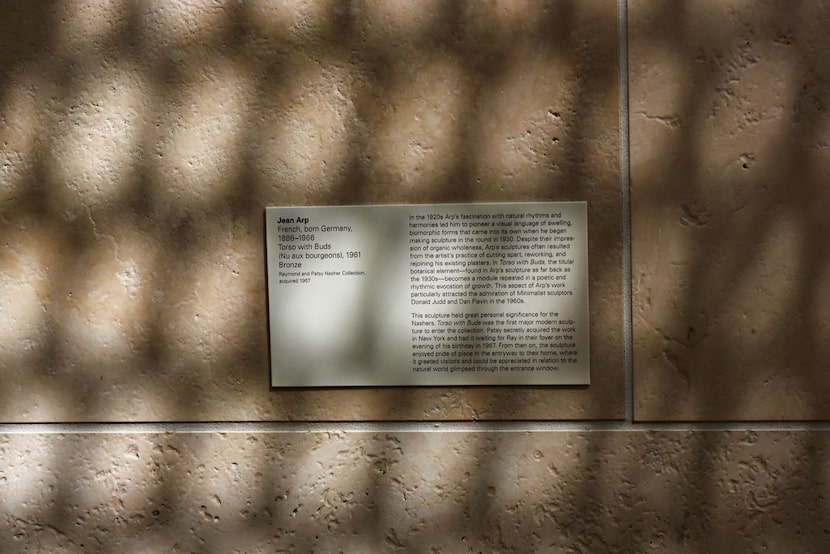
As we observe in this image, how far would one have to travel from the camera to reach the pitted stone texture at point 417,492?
1474 mm

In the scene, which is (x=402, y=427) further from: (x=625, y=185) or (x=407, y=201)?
(x=625, y=185)

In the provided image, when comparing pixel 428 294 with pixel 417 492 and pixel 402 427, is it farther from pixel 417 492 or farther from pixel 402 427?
pixel 417 492

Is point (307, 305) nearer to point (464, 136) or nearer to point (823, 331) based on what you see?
point (464, 136)

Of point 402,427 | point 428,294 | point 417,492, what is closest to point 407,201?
point 428,294

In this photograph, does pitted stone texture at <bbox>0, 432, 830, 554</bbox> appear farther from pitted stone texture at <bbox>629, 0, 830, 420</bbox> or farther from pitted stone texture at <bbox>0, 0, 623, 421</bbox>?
pitted stone texture at <bbox>629, 0, 830, 420</bbox>

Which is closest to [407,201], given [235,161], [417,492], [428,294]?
[428,294]

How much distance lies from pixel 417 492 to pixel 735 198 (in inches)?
45.3

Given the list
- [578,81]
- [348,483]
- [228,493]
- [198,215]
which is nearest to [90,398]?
[228,493]

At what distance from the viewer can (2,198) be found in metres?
1.53

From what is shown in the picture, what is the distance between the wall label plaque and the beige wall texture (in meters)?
0.05

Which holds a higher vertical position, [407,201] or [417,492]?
[407,201]

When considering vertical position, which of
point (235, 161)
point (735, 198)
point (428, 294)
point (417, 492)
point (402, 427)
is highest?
point (235, 161)

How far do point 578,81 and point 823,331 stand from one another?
922 millimetres

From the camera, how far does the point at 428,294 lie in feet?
4.83
